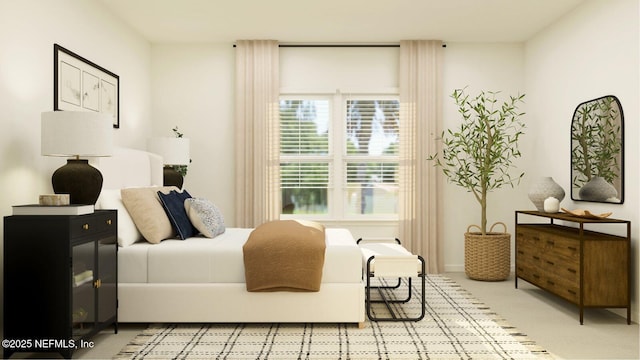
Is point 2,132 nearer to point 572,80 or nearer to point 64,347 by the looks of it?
point 64,347

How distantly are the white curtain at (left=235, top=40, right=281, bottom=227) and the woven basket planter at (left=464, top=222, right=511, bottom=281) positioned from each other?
87.6 inches

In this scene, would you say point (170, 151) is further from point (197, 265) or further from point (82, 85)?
point (197, 265)

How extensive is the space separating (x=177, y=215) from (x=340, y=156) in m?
2.49

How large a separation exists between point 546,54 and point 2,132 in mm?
5018

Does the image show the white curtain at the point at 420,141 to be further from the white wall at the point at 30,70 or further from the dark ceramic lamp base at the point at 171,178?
the white wall at the point at 30,70

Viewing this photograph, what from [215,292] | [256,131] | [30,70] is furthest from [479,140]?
[30,70]

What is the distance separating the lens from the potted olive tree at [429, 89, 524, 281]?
17.2ft

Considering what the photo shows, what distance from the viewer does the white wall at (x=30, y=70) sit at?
311cm

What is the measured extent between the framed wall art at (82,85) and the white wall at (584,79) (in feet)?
14.2

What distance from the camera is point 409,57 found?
18.9 feet

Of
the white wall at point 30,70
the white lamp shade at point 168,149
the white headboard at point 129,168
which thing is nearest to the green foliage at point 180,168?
the white lamp shade at point 168,149

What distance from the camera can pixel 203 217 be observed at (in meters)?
3.93

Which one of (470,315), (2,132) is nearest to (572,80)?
(470,315)

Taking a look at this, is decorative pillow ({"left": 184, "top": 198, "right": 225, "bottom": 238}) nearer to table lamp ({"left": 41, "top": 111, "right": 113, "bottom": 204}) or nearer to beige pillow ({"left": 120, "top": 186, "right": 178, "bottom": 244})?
beige pillow ({"left": 120, "top": 186, "right": 178, "bottom": 244})
